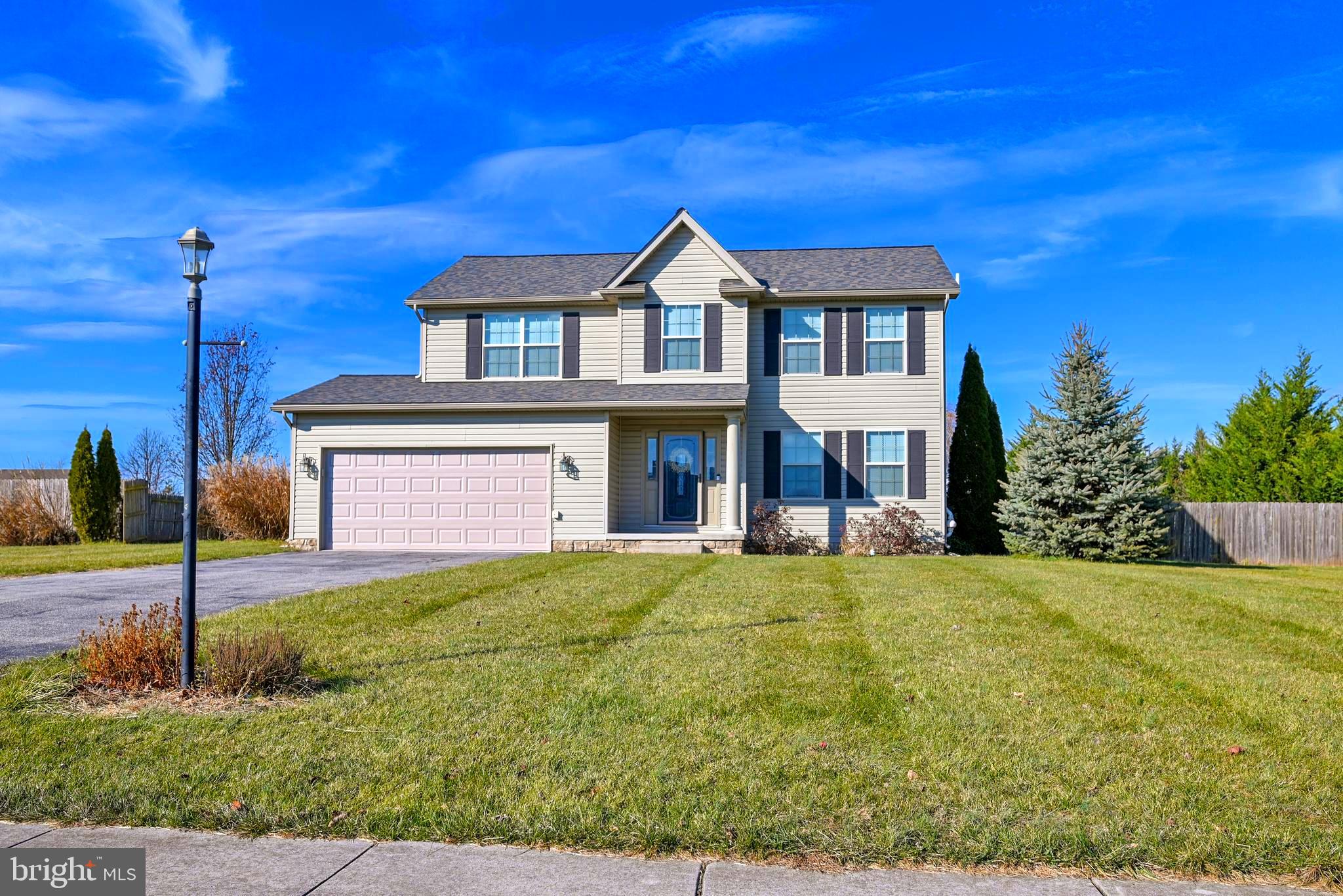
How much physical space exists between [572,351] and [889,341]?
270 inches

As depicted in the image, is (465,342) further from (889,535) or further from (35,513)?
(35,513)

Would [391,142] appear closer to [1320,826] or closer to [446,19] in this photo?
[446,19]

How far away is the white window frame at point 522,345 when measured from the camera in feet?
63.5

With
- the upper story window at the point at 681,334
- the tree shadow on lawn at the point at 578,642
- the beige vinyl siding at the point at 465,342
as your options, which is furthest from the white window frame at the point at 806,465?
the tree shadow on lawn at the point at 578,642

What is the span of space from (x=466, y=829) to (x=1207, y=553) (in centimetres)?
2249

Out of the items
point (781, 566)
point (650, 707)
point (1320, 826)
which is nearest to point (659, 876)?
point (650, 707)

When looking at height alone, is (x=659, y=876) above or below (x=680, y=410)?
below

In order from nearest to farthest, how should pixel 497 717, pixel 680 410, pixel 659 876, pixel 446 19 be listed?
1. pixel 659 876
2. pixel 497 717
3. pixel 446 19
4. pixel 680 410

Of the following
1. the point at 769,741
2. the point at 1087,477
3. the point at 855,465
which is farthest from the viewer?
the point at 855,465

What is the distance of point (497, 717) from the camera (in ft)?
17.6

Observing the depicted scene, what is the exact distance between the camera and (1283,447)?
23.4 meters

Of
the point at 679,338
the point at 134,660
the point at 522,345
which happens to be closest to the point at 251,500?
the point at 522,345

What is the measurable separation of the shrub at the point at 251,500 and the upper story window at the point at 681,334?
11.0 m

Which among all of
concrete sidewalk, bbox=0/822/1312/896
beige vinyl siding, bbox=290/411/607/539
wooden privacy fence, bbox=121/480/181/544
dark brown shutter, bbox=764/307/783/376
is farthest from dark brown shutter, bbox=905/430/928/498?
wooden privacy fence, bbox=121/480/181/544
